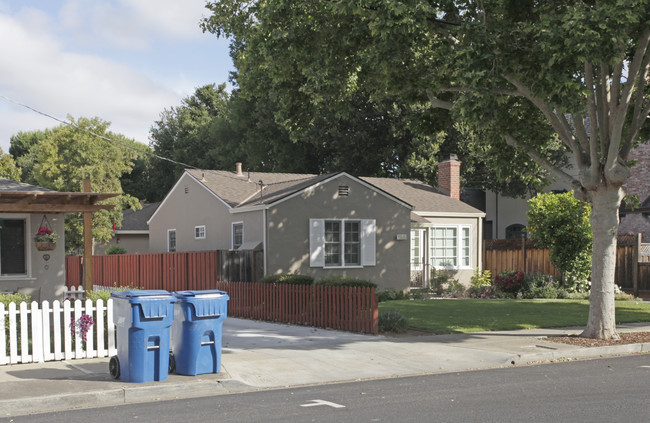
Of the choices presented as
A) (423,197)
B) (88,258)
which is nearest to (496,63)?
(88,258)

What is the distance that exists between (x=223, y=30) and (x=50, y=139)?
24175 mm

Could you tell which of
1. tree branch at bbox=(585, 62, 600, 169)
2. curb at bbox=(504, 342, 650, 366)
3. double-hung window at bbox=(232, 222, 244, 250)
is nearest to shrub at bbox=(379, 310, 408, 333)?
curb at bbox=(504, 342, 650, 366)

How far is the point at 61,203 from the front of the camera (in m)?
14.8

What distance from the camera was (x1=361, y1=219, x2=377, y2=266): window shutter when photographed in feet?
76.9

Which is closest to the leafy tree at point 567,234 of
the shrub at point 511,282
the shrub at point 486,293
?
the shrub at point 511,282

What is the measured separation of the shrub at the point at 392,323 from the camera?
15.1 meters

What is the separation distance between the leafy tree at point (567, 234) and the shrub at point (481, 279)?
3718mm

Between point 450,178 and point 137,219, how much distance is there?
19.9 meters

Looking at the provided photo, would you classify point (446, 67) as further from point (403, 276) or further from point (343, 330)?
Answer: point (403, 276)

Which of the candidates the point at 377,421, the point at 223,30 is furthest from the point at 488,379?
the point at 223,30

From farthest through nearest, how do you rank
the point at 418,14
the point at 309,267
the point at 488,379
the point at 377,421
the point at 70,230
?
the point at 70,230 → the point at 309,267 → the point at 418,14 → the point at 488,379 → the point at 377,421

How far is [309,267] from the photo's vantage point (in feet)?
73.8

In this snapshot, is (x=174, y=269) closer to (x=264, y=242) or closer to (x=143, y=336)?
(x=264, y=242)

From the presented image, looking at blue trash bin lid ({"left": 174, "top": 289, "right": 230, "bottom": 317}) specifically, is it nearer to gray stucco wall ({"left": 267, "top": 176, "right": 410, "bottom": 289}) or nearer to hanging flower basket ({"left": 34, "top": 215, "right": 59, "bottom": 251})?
hanging flower basket ({"left": 34, "top": 215, "right": 59, "bottom": 251})
